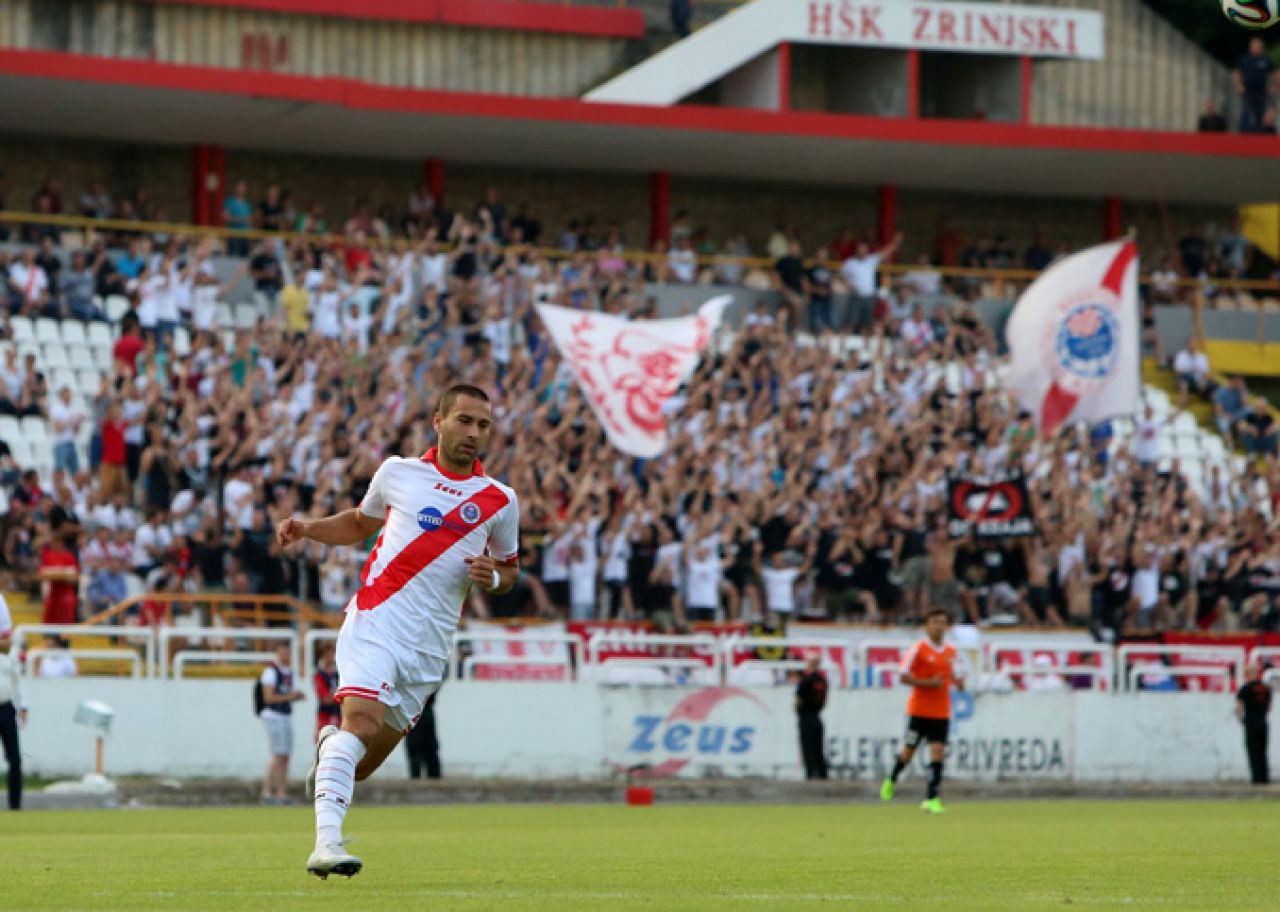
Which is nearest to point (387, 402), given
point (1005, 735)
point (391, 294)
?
point (391, 294)

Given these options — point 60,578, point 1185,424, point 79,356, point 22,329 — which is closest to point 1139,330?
point 1185,424

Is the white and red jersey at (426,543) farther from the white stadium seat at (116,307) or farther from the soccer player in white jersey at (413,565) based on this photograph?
the white stadium seat at (116,307)

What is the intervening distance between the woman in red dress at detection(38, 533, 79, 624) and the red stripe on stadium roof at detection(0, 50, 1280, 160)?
11.6 meters

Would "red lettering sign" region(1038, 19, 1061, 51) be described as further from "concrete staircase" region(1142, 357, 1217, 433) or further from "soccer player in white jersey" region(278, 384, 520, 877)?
"soccer player in white jersey" region(278, 384, 520, 877)

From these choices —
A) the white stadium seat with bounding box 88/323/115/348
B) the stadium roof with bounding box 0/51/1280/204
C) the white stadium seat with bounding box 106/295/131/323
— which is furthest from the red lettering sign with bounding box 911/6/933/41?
the white stadium seat with bounding box 88/323/115/348

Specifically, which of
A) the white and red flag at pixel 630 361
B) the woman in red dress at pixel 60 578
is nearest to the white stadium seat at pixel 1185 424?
the white and red flag at pixel 630 361

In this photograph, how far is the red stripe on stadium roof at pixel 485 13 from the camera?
3978 centimetres

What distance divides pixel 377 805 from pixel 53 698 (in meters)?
3.63

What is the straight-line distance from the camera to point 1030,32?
43.5m

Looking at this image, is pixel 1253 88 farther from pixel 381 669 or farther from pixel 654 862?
pixel 381 669

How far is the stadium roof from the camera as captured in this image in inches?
1452

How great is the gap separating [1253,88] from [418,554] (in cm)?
3636

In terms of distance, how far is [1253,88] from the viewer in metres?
44.2

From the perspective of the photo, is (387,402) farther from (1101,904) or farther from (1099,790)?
(1101,904)
